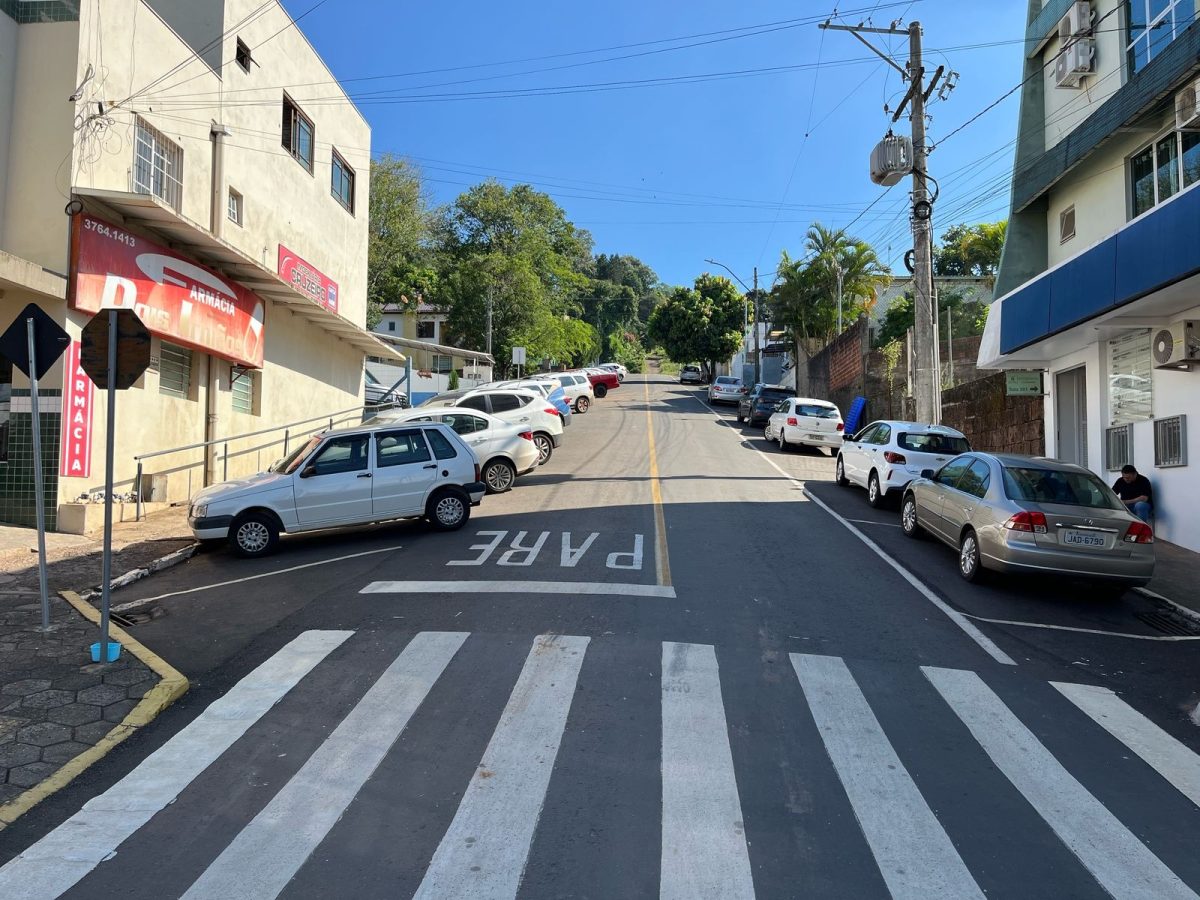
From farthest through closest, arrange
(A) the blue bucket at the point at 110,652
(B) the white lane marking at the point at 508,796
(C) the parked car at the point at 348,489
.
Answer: (C) the parked car at the point at 348,489 → (A) the blue bucket at the point at 110,652 → (B) the white lane marking at the point at 508,796

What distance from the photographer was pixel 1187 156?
13.8m

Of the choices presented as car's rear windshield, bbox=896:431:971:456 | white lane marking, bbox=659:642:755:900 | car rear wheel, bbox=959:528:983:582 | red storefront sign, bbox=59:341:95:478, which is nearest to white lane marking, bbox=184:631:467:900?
white lane marking, bbox=659:642:755:900

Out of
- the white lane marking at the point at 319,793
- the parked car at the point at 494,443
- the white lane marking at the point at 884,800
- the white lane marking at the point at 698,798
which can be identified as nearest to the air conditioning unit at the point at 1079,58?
the parked car at the point at 494,443

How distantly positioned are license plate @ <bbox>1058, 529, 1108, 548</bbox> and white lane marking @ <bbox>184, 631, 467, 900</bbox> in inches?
266

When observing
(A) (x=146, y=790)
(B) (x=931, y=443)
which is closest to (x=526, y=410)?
(B) (x=931, y=443)

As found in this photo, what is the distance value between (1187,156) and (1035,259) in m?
5.20

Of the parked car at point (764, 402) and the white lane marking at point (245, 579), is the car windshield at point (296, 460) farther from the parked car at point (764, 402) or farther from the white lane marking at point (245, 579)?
the parked car at point (764, 402)

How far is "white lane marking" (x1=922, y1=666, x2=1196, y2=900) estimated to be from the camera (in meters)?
4.15

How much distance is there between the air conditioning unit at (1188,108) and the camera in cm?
1280

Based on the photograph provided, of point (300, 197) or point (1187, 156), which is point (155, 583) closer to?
point (300, 197)

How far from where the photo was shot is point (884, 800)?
4867 mm

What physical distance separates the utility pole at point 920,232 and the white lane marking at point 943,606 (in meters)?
5.53

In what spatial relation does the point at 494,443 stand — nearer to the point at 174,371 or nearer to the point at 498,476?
the point at 498,476

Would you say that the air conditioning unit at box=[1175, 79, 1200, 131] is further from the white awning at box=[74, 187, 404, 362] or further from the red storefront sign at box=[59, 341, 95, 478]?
the red storefront sign at box=[59, 341, 95, 478]
